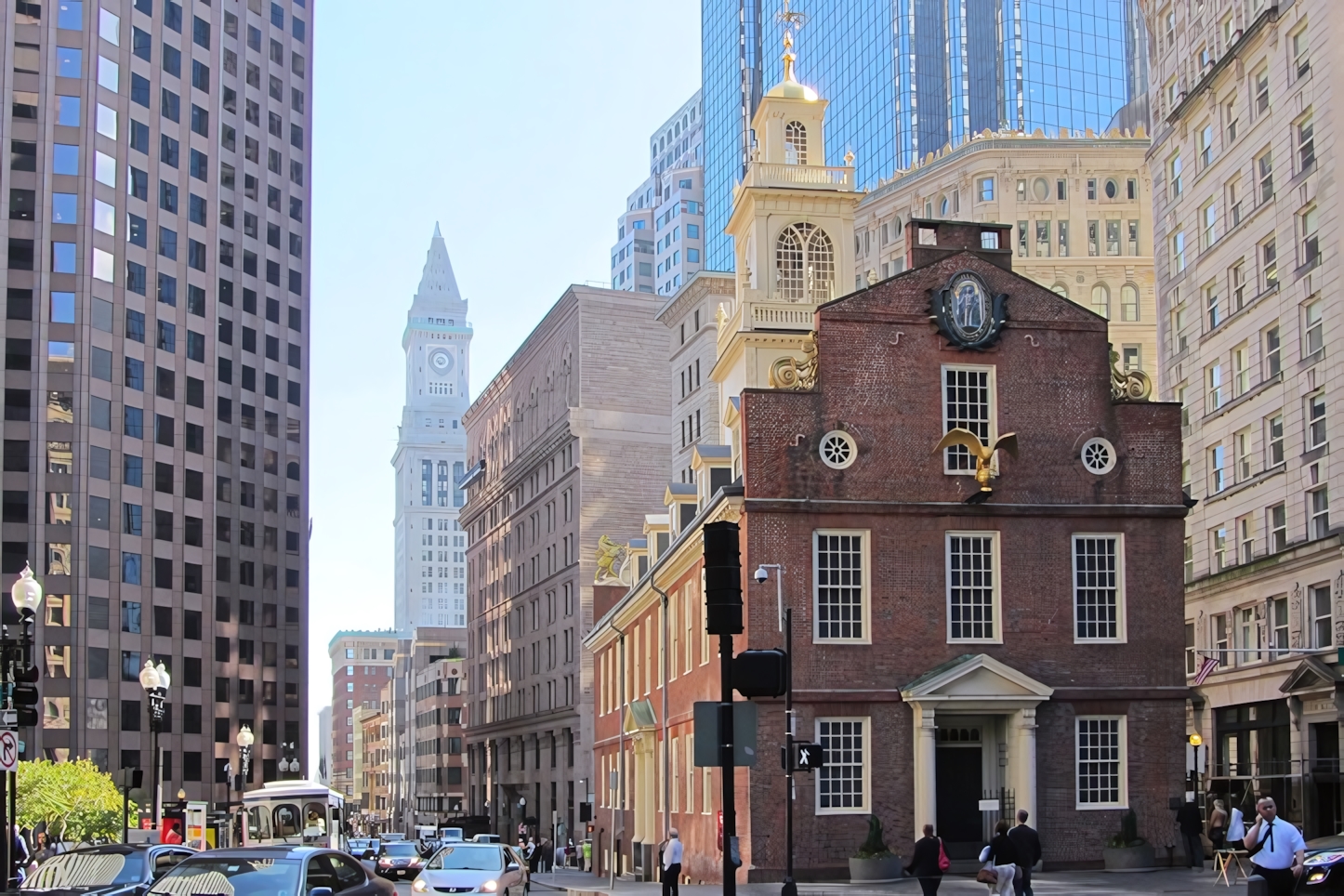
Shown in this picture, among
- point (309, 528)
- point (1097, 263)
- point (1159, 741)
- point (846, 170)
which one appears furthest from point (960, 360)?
point (309, 528)

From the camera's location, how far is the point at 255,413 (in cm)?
11419

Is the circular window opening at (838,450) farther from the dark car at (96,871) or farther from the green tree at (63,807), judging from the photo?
the green tree at (63,807)

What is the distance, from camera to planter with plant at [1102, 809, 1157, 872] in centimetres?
3862

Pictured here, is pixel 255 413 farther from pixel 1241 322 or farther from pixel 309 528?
pixel 1241 322

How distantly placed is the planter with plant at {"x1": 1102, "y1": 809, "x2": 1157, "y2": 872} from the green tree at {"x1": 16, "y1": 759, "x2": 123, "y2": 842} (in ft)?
98.0

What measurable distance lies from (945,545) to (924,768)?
532 centimetres

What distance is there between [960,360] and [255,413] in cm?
8141

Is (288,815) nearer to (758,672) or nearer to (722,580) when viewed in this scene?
(722,580)

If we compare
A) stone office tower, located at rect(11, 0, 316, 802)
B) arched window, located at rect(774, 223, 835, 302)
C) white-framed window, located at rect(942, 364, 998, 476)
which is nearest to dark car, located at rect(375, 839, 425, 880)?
white-framed window, located at rect(942, 364, 998, 476)

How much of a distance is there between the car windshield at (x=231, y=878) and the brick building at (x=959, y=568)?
22.0 meters

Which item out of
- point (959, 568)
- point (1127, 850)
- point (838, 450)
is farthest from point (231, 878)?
point (1127, 850)

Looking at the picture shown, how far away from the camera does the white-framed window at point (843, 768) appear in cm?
3844

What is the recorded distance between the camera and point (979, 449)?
39750 mm

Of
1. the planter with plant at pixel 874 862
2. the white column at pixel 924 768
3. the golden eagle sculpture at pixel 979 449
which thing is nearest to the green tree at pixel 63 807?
the planter with plant at pixel 874 862
